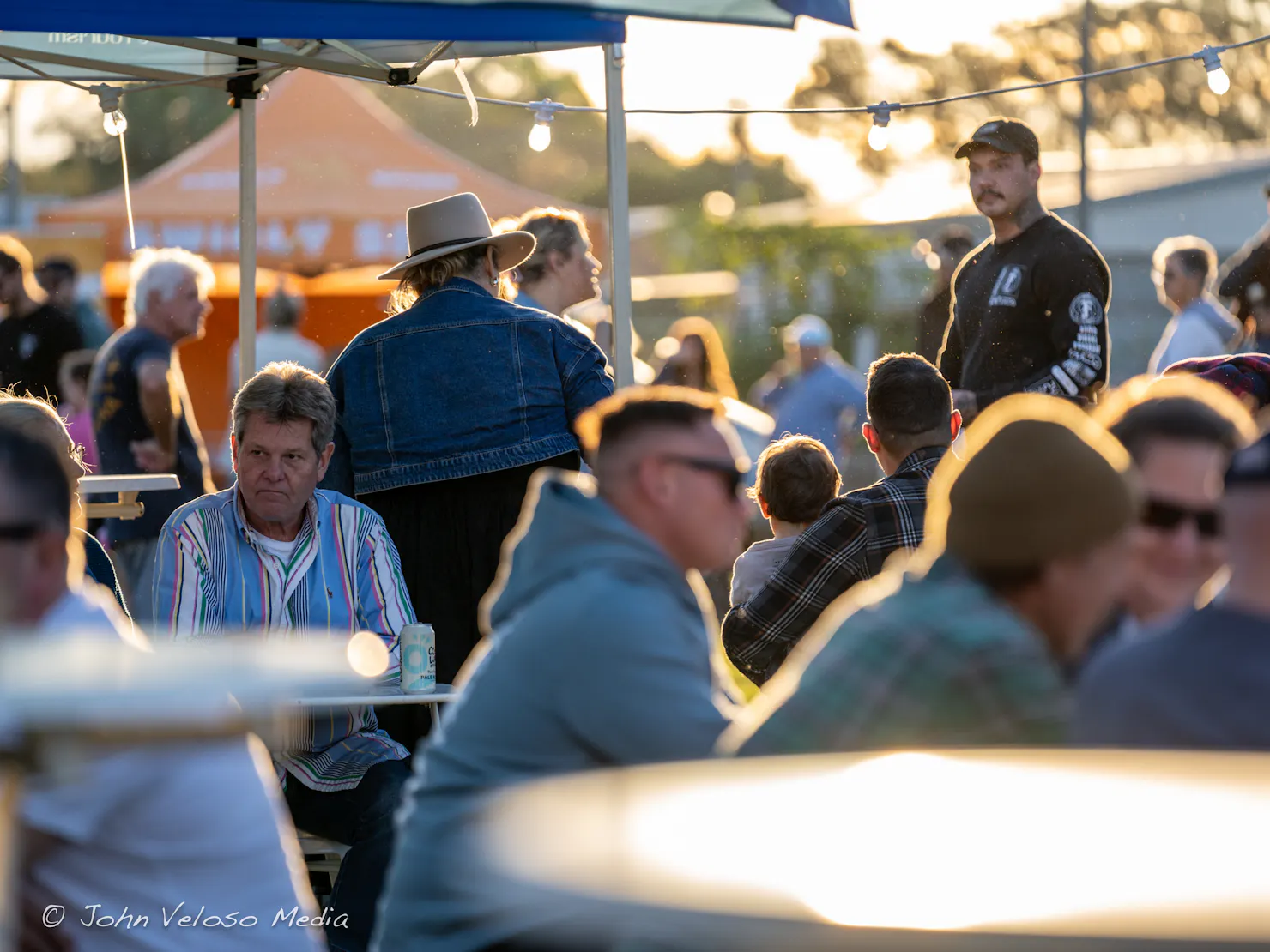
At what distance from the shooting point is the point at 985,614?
2.00 m

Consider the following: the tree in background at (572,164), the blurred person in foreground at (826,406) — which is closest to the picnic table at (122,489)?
the blurred person in foreground at (826,406)

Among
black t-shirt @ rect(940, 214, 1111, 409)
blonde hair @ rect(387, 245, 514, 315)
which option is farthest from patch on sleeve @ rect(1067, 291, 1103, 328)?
blonde hair @ rect(387, 245, 514, 315)

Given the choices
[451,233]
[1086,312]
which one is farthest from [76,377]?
[1086,312]

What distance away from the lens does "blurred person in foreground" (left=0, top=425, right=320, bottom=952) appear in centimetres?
182

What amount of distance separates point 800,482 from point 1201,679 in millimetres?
2582

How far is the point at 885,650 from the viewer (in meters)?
1.99

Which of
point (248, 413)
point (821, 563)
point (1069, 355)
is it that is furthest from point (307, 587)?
point (1069, 355)

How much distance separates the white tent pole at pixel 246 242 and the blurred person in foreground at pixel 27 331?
74.9 inches

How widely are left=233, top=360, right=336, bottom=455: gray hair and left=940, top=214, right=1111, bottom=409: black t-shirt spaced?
84.0 inches

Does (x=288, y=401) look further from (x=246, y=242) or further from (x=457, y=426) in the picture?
(x=246, y=242)

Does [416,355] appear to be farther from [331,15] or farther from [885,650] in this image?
[885,650]

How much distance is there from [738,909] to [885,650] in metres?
0.75

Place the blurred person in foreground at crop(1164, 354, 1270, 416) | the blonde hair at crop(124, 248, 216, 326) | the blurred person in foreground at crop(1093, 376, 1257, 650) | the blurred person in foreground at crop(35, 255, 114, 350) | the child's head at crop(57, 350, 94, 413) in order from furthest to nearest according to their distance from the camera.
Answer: the blurred person in foreground at crop(35, 255, 114, 350), the child's head at crop(57, 350, 94, 413), the blonde hair at crop(124, 248, 216, 326), the blurred person in foreground at crop(1164, 354, 1270, 416), the blurred person in foreground at crop(1093, 376, 1257, 650)

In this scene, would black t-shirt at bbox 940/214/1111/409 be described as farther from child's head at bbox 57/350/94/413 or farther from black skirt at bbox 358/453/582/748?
child's head at bbox 57/350/94/413
